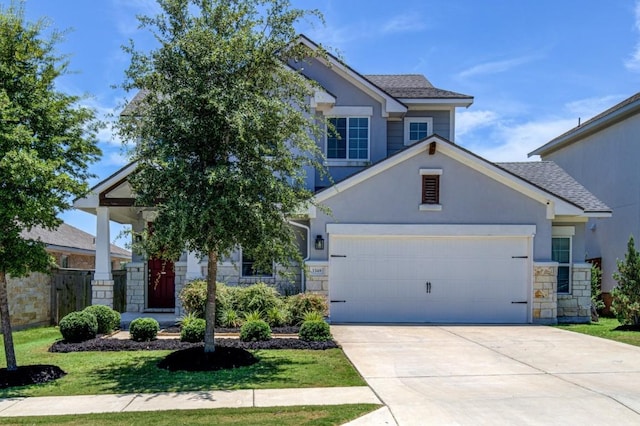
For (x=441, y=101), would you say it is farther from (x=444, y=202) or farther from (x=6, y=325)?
(x=6, y=325)

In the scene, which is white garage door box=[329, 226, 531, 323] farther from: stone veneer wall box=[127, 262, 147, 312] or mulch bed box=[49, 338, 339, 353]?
stone veneer wall box=[127, 262, 147, 312]

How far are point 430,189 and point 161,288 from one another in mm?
8594

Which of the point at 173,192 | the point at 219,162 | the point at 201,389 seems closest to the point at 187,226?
the point at 173,192

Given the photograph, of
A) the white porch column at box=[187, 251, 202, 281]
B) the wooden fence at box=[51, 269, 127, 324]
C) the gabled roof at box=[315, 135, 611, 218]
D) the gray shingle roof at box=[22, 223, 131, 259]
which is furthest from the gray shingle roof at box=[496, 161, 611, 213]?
the gray shingle roof at box=[22, 223, 131, 259]

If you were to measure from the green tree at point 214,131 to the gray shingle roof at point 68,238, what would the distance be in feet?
39.4

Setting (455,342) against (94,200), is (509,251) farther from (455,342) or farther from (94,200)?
(94,200)

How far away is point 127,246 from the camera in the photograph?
941cm

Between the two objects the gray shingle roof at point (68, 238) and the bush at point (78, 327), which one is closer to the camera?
the bush at point (78, 327)

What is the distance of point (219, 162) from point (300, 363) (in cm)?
363

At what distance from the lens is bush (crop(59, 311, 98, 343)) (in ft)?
37.2

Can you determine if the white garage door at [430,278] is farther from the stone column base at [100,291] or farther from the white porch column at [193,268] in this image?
the stone column base at [100,291]

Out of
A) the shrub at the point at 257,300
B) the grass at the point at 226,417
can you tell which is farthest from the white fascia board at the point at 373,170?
the grass at the point at 226,417

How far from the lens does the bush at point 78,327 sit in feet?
37.2

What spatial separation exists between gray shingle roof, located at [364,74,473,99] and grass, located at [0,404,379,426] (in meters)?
12.7
